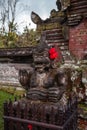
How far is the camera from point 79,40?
6688 millimetres

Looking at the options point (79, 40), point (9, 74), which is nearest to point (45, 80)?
point (79, 40)

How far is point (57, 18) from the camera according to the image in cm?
825

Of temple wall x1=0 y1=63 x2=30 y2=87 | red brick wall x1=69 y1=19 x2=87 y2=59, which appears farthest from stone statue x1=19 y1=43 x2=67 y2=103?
temple wall x1=0 y1=63 x2=30 y2=87

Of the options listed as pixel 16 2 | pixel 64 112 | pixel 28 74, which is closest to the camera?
pixel 64 112

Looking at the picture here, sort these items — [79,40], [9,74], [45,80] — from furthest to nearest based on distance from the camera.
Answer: [9,74], [79,40], [45,80]

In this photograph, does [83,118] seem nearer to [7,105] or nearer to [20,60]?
[7,105]

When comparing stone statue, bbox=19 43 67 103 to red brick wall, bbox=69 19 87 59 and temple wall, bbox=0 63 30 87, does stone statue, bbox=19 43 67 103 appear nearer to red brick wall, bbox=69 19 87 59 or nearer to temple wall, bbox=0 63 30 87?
red brick wall, bbox=69 19 87 59

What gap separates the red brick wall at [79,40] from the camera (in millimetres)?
6590

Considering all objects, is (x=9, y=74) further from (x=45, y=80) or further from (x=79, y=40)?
(x=45, y=80)

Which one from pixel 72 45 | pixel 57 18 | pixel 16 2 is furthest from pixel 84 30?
pixel 16 2

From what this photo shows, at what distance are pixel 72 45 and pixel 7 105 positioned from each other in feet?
13.9

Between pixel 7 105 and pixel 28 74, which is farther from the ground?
pixel 28 74

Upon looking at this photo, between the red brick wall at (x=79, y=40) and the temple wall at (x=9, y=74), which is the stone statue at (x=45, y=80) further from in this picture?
the temple wall at (x=9, y=74)

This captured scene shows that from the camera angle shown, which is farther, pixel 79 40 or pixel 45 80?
pixel 79 40
